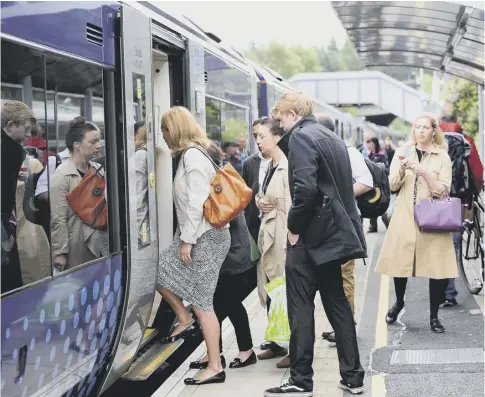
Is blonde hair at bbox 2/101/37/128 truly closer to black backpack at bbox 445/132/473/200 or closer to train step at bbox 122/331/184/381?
train step at bbox 122/331/184/381

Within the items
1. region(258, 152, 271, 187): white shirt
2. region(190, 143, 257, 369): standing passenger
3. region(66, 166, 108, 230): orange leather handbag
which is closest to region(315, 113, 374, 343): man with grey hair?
region(258, 152, 271, 187): white shirt

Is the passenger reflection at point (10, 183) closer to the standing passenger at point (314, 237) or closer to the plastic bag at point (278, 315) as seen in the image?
the standing passenger at point (314, 237)

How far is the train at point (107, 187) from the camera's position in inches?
161

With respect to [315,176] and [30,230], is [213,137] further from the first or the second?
[30,230]

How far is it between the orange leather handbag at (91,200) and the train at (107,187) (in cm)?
12

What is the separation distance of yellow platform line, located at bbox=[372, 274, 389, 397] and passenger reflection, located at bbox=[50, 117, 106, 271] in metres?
2.00

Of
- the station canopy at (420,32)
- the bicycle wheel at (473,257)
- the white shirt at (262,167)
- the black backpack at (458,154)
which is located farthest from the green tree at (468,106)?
the white shirt at (262,167)

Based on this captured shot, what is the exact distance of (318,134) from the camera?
562 cm

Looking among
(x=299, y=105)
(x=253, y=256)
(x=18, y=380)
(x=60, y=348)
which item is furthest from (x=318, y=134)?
(x=18, y=380)

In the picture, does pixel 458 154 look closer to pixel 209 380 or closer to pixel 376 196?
pixel 376 196

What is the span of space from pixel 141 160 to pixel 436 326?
10.2ft

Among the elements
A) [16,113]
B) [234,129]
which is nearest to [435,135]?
[234,129]

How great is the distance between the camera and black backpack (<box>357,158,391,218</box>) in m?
7.06

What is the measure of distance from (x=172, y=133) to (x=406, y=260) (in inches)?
99.3
